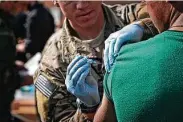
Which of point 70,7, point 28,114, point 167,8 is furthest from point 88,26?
point 28,114

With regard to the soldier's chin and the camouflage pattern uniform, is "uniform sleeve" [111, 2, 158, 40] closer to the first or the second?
the camouflage pattern uniform

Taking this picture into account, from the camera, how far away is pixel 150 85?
4.45ft

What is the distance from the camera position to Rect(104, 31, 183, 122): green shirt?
1.34 m

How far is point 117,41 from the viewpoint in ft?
5.08

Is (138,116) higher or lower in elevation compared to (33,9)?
higher

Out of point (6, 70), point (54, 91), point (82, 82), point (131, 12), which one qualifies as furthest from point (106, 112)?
point (6, 70)

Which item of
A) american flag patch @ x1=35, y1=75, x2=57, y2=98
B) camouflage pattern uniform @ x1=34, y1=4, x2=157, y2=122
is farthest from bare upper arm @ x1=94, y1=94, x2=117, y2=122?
american flag patch @ x1=35, y1=75, x2=57, y2=98

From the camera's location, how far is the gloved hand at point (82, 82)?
169cm

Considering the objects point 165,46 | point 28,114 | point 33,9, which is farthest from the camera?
point 33,9

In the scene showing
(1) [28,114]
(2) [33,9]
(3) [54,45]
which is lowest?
(1) [28,114]

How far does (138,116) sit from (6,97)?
6.28ft

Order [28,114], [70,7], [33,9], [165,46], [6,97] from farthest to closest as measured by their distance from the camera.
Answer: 1. [33,9]
2. [28,114]
3. [6,97]
4. [70,7]
5. [165,46]

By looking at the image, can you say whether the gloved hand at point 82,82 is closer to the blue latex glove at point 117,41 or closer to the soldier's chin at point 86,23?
the blue latex glove at point 117,41

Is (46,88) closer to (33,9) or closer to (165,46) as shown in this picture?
(165,46)
